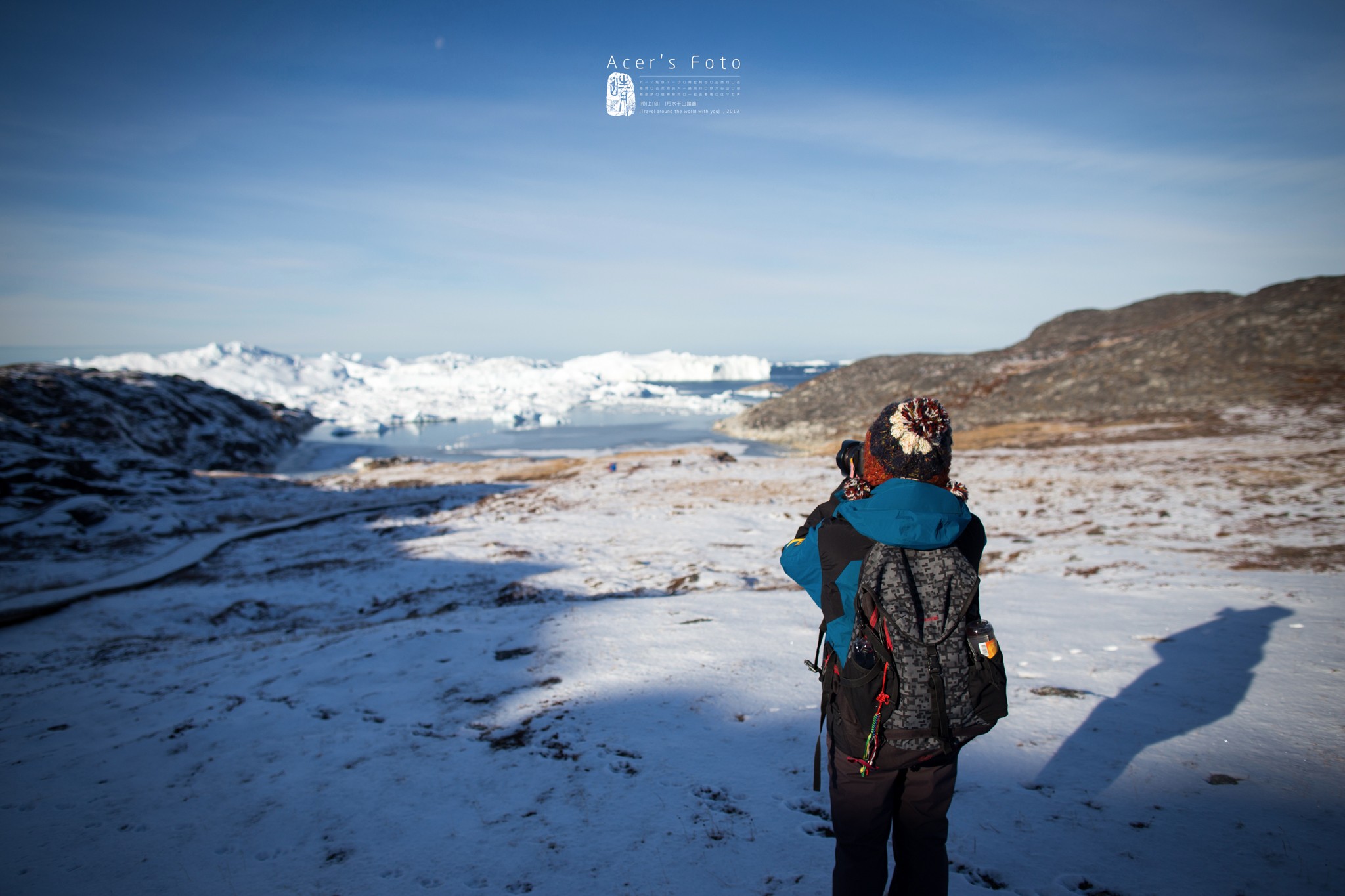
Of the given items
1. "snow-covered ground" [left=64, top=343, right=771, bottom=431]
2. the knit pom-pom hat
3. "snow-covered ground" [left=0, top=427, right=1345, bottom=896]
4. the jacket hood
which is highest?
"snow-covered ground" [left=64, top=343, right=771, bottom=431]

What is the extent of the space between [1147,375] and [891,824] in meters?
37.1

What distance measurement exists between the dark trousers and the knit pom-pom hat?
1.22 m

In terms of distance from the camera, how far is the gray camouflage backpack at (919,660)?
8.02 ft

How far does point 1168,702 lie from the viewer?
5094 millimetres

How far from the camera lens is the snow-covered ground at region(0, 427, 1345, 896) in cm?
357

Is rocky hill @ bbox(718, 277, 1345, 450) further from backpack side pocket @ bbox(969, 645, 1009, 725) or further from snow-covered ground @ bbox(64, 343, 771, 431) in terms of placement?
snow-covered ground @ bbox(64, 343, 771, 431)

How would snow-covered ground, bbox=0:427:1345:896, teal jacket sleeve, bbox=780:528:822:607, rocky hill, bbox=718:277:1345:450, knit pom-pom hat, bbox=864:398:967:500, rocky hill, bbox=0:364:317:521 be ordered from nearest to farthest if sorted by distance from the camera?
knit pom-pom hat, bbox=864:398:967:500, teal jacket sleeve, bbox=780:528:822:607, snow-covered ground, bbox=0:427:1345:896, rocky hill, bbox=0:364:317:521, rocky hill, bbox=718:277:1345:450

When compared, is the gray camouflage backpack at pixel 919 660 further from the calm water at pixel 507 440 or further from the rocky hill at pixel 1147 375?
the calm water at pixel 507 440

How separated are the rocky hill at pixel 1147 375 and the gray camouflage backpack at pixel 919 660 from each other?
2619 cm

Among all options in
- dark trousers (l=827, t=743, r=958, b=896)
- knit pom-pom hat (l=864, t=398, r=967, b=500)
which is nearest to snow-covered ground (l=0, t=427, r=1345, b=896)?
dark trousers (l=827, t=743, r=958, b=896)

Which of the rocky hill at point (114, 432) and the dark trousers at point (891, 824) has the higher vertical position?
the rocky hill at point (114, 432)

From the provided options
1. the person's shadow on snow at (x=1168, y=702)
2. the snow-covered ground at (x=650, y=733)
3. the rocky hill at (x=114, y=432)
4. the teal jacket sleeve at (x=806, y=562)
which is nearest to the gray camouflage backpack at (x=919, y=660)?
the teal jacket sleeve at (x=806, y=562)

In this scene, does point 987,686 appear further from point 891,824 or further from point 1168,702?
point 1168,702

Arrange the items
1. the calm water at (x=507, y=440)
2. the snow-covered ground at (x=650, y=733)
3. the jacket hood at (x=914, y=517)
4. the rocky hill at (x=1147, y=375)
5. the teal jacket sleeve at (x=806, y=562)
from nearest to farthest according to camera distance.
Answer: the jacket hood at (x=914, y=517) < the teal jacket sleeve at (x=806, y=562) < the snow-covered ground at (x=650, y=733) < the rocky hill at (x=1147, y=375) < the calm water at (x=507, y=440)
